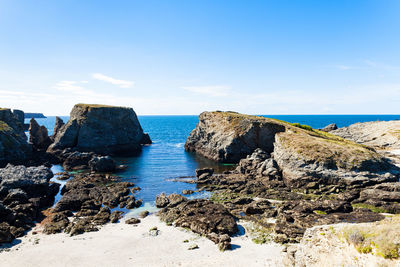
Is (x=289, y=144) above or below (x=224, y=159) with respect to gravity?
above

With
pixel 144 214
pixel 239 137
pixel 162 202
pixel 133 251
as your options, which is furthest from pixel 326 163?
pixel 133 251

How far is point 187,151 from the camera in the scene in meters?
91.6

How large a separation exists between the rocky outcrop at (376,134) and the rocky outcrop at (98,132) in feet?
278

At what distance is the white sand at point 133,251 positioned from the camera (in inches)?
845

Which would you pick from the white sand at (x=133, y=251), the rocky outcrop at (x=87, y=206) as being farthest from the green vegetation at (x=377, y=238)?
the rocky outcrop at (x=87, y=206)

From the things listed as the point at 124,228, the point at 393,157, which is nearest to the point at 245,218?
the point at 124,228

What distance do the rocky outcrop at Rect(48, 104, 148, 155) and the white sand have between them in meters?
59.4

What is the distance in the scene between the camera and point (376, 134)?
9100 cm

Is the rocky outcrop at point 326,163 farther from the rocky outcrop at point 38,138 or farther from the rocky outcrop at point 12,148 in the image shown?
the rocky outcrop at point 38,138

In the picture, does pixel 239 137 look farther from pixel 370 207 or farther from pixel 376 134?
pixel 376 134

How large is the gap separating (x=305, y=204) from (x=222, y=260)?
1687 centimetres

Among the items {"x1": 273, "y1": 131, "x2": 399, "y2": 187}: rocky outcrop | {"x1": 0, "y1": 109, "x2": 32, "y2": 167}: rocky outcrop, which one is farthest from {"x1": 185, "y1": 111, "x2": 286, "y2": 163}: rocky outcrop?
{"x1": 0, "y1": 109, "x2": 32, "y2": 167}: rocky outcrop

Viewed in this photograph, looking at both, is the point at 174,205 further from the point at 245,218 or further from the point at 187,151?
the point at 187,151

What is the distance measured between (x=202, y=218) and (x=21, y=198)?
26.1 meters
